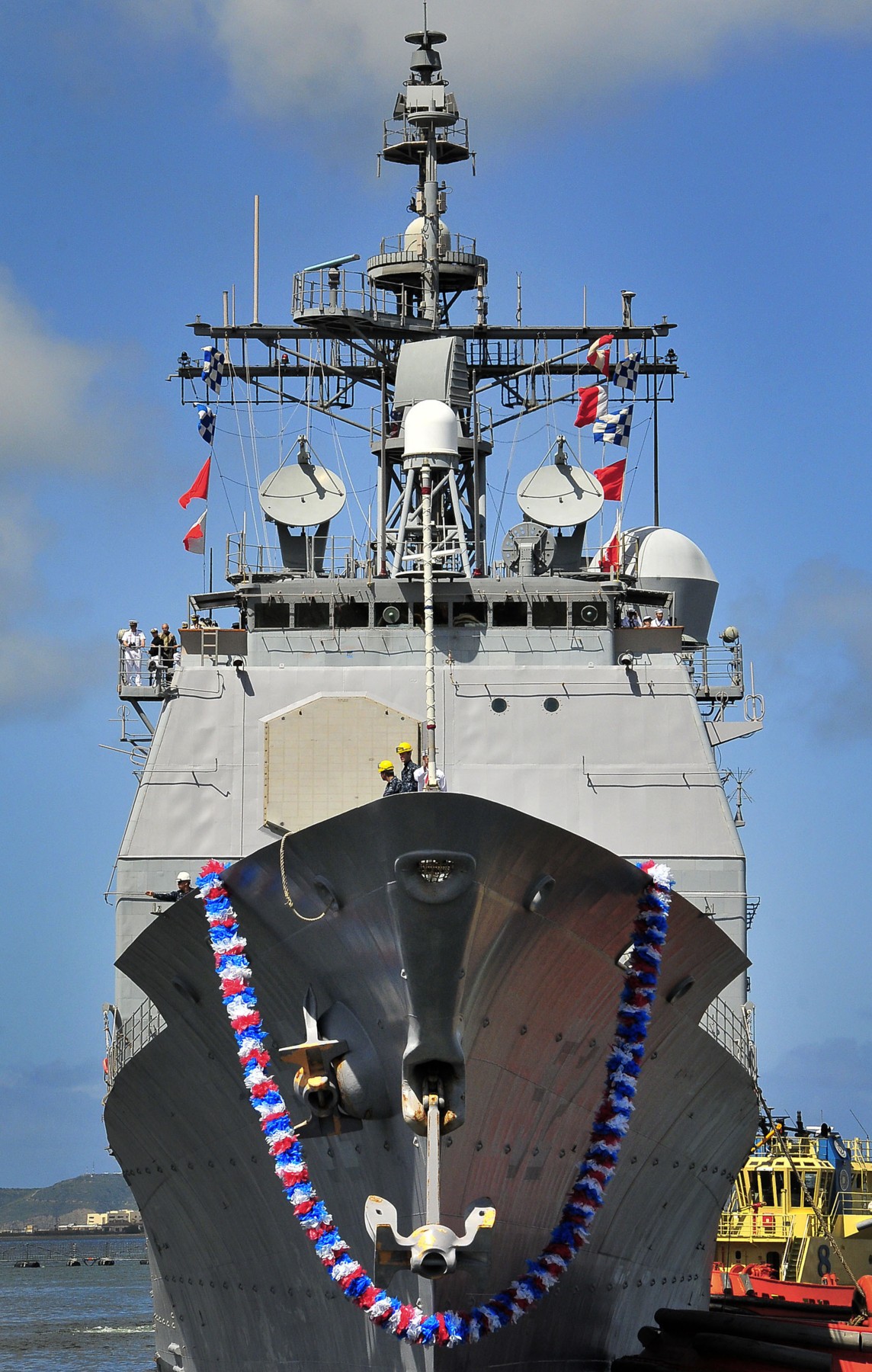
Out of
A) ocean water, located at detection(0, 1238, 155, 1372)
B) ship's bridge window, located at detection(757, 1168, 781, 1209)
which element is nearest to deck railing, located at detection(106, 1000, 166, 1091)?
ocean water, located at detection(0, 1238, 155, 1372)

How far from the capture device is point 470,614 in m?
19.2

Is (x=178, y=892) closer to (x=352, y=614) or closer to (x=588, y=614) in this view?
(x=352, y=614)

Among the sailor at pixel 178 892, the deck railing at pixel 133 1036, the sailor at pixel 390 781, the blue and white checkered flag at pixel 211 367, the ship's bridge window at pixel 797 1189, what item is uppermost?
the blue and white checkered flag at pixel 211 367

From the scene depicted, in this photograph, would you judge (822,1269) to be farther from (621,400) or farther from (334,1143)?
(334,1143)

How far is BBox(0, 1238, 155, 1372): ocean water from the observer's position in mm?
33156

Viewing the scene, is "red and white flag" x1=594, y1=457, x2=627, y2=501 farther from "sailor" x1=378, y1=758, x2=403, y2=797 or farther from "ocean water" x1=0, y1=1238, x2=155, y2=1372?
"ocean water" x1=0, y1=1238, x2=155, y2=1372

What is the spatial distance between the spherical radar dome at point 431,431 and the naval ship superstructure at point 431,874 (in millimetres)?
39

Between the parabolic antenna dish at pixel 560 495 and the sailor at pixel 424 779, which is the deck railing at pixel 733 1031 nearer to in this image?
the sailor at pixel 424 779

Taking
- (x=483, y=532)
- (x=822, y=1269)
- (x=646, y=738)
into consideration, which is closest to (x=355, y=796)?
(x=646, y=738)

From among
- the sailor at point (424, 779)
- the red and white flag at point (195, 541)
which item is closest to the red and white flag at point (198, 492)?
the red and white flag at point (195, 541)

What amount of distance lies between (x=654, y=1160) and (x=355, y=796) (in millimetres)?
4094

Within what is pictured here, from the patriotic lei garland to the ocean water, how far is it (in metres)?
19.8

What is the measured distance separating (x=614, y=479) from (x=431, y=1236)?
470 inches

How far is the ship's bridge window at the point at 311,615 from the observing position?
19.2 m
